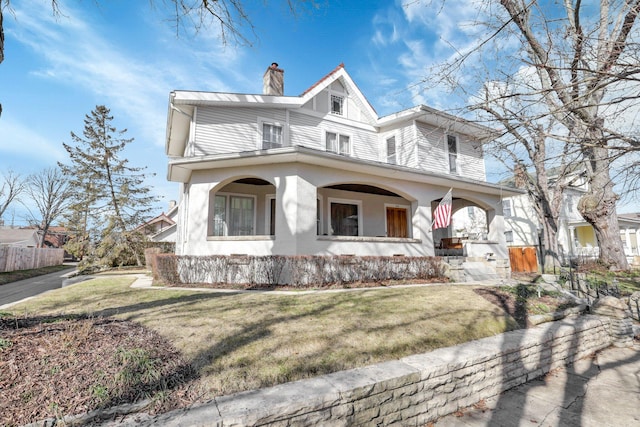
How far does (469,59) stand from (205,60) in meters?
5.06

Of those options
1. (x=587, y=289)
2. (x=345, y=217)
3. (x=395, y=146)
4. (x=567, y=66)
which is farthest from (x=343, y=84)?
(x=587, y=289)

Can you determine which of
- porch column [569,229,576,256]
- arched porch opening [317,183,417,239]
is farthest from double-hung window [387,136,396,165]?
porch column [569,229,576,256]

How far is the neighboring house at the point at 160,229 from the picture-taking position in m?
18.6

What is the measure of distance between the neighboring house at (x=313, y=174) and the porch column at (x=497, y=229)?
0.05 m

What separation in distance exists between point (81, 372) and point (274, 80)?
13096 millimetres

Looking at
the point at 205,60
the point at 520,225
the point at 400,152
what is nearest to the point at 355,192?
the point at 400,152

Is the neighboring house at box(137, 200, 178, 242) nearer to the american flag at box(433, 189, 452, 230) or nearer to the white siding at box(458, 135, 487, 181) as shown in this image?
the american flag at box(433, 189, 452, 230)

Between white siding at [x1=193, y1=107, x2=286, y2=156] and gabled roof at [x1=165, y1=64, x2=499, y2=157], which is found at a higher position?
gabled roof at [x1=165, y1=64, x2=499, y2=157]

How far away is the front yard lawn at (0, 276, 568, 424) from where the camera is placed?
2.51 meters

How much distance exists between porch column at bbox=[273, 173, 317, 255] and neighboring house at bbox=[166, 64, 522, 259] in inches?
1.2

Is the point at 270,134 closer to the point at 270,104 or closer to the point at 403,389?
the point at 270,104

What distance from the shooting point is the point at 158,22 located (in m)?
4.84

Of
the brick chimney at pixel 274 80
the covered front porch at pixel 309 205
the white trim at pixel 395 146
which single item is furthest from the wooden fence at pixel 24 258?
the white trim at pixel 395 146

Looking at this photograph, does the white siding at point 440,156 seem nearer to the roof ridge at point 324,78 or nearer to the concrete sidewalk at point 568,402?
the roof ridge at point 324,78
